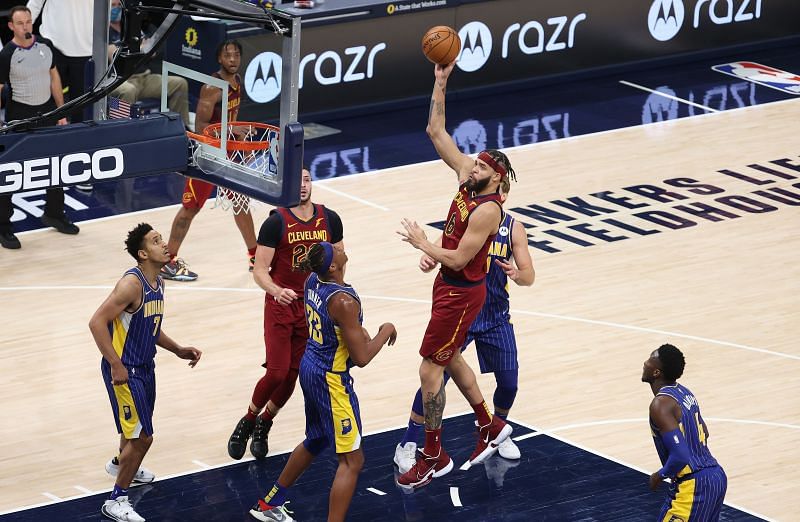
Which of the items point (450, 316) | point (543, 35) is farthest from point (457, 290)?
point (543, 35)

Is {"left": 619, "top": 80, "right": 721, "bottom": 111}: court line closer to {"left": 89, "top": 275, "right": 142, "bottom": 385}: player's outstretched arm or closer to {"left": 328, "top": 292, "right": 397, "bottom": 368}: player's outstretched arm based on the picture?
{"left": 328, "top": 292, "right": 397, "bottom": 368}: player's outstretched arm

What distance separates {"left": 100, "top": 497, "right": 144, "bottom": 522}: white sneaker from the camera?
390 inches

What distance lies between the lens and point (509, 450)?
36.0 feet

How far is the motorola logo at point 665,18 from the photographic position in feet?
68.1

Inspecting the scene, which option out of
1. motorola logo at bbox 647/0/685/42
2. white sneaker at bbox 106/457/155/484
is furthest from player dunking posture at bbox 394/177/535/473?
motorola logo at bbox 647/0/685/42

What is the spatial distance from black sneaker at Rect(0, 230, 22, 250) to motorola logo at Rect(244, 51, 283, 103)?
4.03m

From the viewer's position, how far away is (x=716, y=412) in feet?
38.2

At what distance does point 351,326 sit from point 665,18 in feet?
41.4

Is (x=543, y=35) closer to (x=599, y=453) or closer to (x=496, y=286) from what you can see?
(x=496, y=286)

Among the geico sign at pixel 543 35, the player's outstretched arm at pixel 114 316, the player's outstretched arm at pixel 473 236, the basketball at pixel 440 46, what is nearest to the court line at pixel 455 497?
the player's outstretched arm at pixel 473 236

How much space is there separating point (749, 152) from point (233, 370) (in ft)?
25.2

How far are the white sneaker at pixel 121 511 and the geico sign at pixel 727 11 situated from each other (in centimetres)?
→ 1335

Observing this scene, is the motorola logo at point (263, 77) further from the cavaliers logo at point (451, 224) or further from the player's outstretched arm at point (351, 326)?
the player's outstretched arm at point (351, 326)

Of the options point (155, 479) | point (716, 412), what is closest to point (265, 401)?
point (155, 479)
